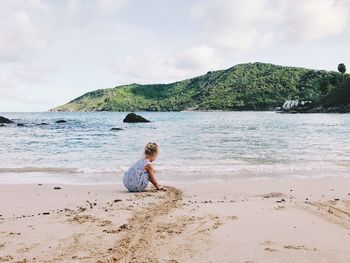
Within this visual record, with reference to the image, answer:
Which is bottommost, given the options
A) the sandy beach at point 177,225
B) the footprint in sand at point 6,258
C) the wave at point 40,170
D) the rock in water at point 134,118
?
the wave at point 40,170

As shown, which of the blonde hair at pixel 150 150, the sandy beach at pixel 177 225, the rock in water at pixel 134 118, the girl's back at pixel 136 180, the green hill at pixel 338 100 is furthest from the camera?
the green hill at pixel 338 100

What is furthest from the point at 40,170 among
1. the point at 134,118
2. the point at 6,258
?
the point at 134,118

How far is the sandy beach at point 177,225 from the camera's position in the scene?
476 centimetres

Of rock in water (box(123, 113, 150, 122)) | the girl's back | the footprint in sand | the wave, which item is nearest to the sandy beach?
the footprint in sand

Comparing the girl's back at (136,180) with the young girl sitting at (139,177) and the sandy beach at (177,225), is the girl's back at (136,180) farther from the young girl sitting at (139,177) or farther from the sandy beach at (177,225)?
the sandy beach at (177,225)

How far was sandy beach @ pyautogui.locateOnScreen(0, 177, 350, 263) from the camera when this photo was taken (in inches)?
187

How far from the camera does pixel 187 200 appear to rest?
820 centimetres

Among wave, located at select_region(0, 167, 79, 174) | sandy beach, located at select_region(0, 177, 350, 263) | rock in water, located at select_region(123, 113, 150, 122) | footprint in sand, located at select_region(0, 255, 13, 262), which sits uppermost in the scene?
rock in water, located at select_region(123, 113, 150, 122)

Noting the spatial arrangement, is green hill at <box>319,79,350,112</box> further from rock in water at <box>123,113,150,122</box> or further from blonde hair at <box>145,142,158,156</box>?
blonde hair at <box>145,142,158,156</box>

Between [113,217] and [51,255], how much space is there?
1877 mm

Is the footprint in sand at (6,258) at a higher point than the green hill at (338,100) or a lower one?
lower

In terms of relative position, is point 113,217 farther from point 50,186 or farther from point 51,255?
point 50,186

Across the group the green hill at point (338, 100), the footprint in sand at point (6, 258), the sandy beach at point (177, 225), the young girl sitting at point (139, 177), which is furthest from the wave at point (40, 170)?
the green hill at point (338, 100)

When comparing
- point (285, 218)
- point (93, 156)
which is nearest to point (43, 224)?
point (285, 218)
